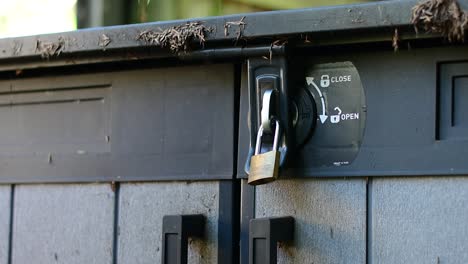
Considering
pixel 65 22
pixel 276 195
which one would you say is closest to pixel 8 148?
pixel 65 22

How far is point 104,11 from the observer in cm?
188

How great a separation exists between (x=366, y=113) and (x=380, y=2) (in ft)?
0.67

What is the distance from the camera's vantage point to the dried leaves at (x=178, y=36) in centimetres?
150

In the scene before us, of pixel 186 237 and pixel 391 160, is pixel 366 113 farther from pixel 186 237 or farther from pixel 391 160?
pixel 186 237

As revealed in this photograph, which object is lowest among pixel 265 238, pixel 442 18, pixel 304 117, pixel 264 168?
pixel 265 238

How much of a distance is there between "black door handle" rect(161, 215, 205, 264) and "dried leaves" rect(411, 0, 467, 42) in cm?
57

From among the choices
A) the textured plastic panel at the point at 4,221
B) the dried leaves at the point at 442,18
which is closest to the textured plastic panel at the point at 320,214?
the dried leaves at the point at 442,18

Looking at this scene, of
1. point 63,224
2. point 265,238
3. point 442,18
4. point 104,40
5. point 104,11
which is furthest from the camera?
point 104,11

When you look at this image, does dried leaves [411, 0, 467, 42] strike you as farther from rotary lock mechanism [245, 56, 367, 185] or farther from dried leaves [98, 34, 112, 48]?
dried leaves [98, 34, 112, 48]

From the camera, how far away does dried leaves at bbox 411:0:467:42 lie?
1.26 m

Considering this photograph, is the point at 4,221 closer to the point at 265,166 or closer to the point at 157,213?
the point at 157,213

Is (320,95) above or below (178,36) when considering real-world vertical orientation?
below

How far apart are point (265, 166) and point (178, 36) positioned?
0.31 metres

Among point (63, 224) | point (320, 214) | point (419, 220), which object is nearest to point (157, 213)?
point (63, 224)
